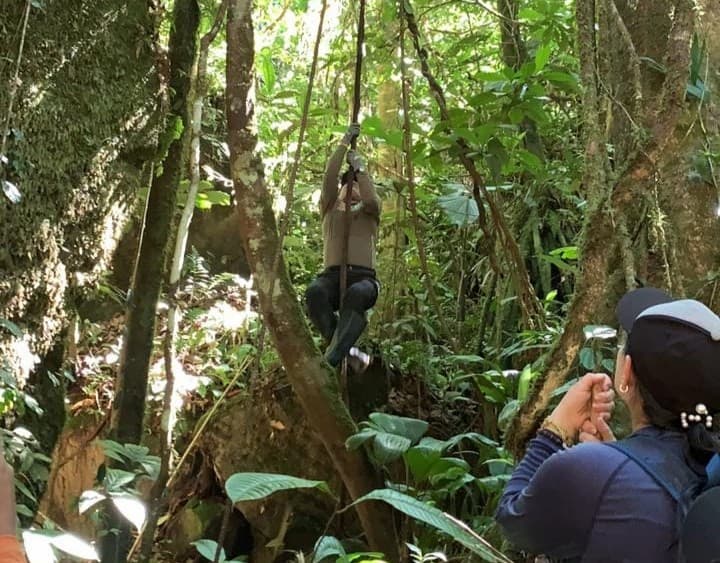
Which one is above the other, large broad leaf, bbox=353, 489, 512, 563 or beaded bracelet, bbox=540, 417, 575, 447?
beaded bracelet, bbox=540, 417, 575, 447

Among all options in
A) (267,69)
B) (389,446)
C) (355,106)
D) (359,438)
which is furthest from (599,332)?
(267,69)

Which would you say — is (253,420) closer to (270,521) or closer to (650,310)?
(270,521)

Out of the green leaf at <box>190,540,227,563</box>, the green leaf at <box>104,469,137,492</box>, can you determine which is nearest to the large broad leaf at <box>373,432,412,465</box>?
the green leaf at <box>190,540,227,563</box>

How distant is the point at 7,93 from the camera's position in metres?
2.49

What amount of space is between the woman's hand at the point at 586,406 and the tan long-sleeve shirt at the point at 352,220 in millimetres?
2598

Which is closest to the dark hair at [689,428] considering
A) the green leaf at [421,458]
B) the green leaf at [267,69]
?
the green leaf at [421,458]

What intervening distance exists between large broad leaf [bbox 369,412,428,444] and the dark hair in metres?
2.08

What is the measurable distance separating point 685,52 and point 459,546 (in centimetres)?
244

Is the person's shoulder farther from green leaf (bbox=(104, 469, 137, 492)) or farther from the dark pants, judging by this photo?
the dark pants

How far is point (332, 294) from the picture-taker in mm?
4387

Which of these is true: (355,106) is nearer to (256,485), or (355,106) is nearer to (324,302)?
(324,302)

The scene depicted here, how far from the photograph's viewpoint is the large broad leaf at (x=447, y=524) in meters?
1.84

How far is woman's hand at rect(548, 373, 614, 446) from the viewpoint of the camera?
151 centimetres

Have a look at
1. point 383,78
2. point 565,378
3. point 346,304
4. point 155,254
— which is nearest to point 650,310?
point 565,378
